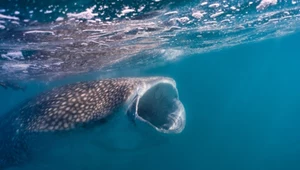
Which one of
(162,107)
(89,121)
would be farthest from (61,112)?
(162,107)

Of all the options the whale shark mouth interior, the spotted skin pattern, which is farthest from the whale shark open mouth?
the spotted skin pattern

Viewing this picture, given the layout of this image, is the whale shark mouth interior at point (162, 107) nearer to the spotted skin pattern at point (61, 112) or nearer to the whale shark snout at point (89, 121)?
the whale shark snout at point (89, 121)

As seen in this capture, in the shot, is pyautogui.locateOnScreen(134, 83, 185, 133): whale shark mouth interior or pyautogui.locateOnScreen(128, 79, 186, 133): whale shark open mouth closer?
pyautogui.locateOnScreen(128, 79, 186, 133): whale shark open mouth

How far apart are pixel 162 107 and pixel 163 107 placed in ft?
0.09

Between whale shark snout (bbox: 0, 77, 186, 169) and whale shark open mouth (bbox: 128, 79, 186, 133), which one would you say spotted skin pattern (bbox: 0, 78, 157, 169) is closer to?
whale shark snout (bbox: 0, 77, 186, 169)

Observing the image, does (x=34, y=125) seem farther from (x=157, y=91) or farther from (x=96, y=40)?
(x=96, y=40)

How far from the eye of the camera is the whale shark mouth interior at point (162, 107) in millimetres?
5946

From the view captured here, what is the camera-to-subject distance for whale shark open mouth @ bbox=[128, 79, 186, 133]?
5.80 metres

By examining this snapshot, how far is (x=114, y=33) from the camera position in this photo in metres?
9.35

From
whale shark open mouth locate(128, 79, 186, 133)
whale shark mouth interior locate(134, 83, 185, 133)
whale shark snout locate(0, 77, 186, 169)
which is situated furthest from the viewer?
whale shark mouth interior locate(134, 83, 185, 133)

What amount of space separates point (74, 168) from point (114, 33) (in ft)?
16.4

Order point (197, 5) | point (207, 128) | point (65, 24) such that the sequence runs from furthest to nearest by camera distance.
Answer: point (207, 128), point (197, 5), point (65, 24)

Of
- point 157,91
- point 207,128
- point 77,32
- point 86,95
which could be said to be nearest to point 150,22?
point 77,32

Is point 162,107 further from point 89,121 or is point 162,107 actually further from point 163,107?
point 89,121
